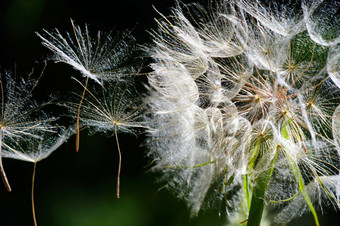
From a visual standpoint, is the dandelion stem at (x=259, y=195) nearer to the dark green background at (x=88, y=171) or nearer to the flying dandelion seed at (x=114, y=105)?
the flying dandelion seed at (x=114, y=105)

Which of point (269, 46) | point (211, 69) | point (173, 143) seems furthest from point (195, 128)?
point (269, 46)

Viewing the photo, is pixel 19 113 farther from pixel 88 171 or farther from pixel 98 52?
pixel 88 171

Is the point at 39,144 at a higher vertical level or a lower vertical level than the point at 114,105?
lower

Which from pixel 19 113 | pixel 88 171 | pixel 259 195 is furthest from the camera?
pixel 88 171

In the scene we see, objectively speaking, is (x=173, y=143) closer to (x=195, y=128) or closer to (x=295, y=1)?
(x=195, y=128)

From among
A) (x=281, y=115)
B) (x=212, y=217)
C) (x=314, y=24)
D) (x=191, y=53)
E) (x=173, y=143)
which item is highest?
(x=314, y=24)

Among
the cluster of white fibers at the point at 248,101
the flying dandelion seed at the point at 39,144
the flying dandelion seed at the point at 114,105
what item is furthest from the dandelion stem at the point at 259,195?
the flying dandelion seed at the point at 39,144

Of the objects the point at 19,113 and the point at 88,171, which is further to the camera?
the point at 88,171

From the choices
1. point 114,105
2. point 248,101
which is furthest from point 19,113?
point 248,101
